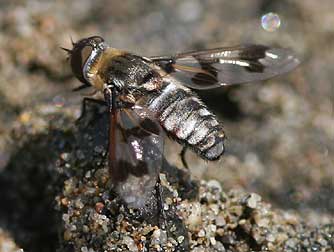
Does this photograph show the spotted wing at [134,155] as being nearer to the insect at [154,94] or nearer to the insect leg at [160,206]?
the insect at [154,94]

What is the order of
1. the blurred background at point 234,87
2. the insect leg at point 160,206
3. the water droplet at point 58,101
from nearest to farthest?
Answer: 1. the insect leg at point 160,206
2. the blurred background at point 234,87
3. the water droplet at point 58,101

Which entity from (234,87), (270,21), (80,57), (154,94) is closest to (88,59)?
(80,57)

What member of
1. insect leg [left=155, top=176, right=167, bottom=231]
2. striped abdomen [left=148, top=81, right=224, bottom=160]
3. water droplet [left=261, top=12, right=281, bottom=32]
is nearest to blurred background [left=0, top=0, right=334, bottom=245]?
water droplet [left=261, top=12, right=281, bottom=32]

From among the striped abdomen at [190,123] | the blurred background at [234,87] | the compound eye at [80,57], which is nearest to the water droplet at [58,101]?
the blurred background at [234,87]

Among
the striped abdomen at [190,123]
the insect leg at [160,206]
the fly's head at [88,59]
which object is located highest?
the fly's head at [88,59]

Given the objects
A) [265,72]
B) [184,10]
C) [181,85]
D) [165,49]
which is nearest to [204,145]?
[181,85]

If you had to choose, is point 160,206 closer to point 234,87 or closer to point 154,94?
point 154,94
